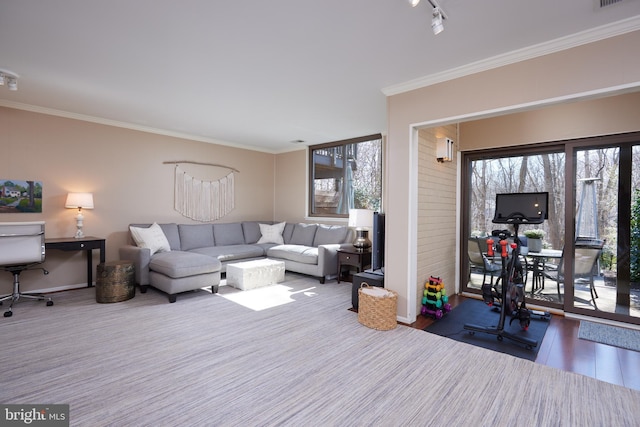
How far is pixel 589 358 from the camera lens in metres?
2.65

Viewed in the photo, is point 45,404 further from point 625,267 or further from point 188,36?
point 625,267

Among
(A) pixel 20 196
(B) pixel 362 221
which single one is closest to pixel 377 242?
(B) pixel 362 221

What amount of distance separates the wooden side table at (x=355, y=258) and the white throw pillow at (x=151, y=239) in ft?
9.19

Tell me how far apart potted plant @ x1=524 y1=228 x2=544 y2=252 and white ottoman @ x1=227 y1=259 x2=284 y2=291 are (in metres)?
3.59

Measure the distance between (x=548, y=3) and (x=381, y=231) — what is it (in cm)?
269

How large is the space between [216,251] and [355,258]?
2.40 m

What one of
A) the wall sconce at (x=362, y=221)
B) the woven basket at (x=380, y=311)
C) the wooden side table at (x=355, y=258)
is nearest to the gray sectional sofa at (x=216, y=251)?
the wooden side table at (x=355, y=258)

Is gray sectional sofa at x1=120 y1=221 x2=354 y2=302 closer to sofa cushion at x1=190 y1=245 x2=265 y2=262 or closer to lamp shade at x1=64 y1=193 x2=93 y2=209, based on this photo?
sofa cushion at x1=190 y1=245 x2=265 y2=262

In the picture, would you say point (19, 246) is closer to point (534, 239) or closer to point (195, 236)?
point (195, 236)

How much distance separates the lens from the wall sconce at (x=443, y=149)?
13.1 ft

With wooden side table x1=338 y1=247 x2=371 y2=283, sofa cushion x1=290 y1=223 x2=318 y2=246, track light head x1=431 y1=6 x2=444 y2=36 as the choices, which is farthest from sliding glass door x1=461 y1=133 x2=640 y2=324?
sofa cushion x1=290 y1=223 x2=318 y2=246

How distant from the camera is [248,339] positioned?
2963mm

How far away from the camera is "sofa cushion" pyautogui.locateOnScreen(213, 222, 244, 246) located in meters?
6.04

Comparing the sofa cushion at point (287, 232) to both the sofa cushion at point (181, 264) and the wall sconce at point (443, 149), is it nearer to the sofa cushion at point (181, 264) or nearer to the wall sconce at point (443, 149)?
the sofa cushion at point (181, 264)
